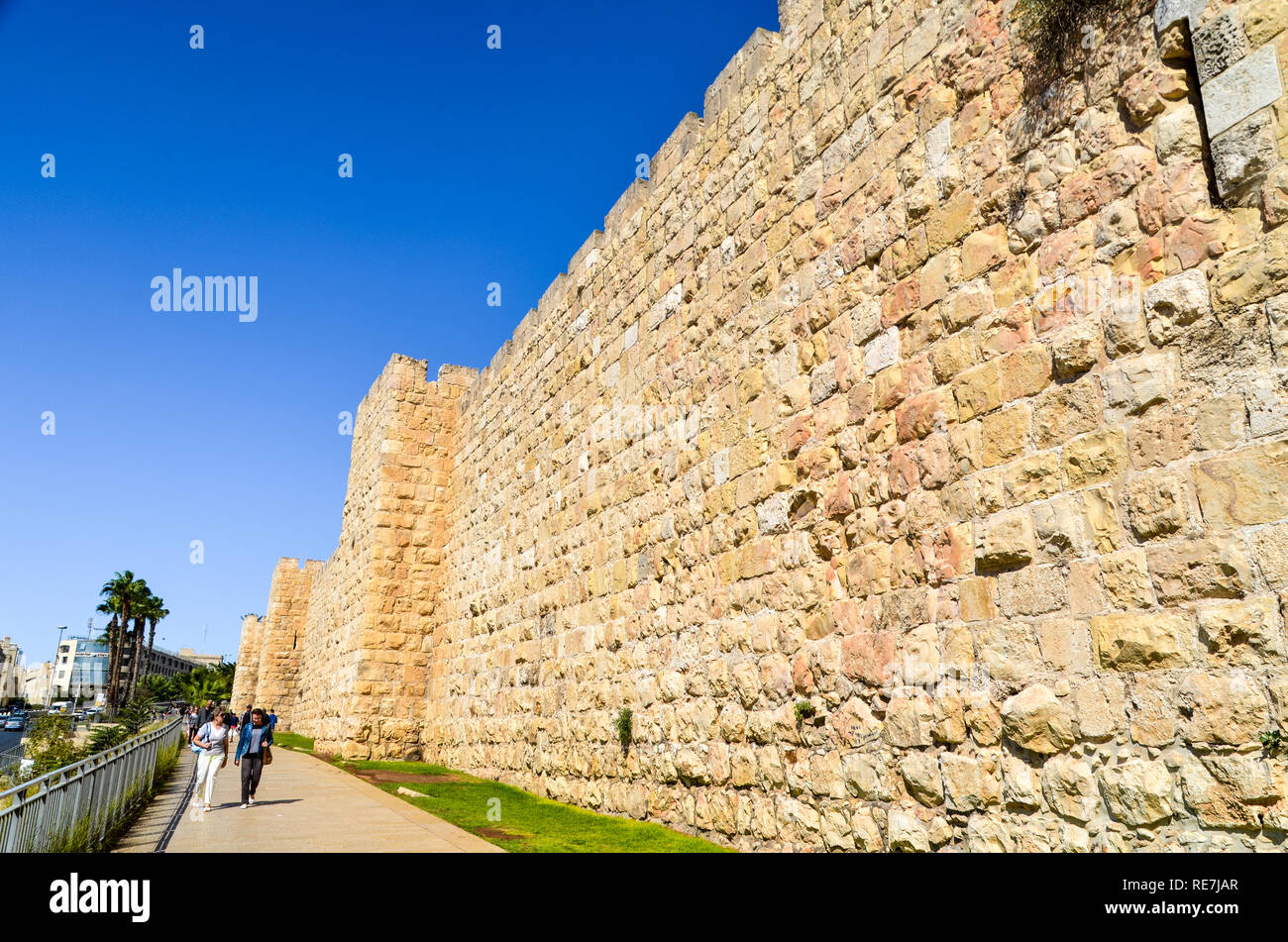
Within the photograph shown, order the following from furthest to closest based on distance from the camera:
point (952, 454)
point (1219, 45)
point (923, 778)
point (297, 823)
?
point (297, 823)
point (952, 454)
point (923, 778)
point (1219, 45)

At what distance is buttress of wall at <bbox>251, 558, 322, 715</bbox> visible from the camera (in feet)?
99.3

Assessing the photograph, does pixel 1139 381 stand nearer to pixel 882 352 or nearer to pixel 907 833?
pixel 882 352

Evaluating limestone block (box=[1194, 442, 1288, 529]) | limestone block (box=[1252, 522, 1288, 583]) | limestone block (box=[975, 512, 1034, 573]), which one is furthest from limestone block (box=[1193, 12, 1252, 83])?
limestone block (box=[975, 512, 1034, 573])

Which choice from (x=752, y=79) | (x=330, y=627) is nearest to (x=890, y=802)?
(x=752, y=79)

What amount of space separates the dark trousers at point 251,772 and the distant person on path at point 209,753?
0.28 metres

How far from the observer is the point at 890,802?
5.24 m

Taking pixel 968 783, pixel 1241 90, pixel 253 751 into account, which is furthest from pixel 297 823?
pixel 1241 90

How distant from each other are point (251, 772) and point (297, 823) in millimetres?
2147

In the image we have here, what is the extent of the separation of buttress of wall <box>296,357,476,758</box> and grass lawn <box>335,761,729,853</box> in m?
3.50

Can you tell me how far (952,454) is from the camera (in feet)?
17.1

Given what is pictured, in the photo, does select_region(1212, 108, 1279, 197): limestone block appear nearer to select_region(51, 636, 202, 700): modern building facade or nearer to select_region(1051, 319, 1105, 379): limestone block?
select_region(1051, 319, 1105, 379): limestone block

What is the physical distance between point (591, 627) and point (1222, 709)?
658 cm

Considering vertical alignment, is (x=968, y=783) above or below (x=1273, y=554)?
below

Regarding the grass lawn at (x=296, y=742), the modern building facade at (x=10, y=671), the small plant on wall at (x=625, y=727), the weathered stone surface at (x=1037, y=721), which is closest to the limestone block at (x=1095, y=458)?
the weathered stone surface at (x=1037, y=721)
